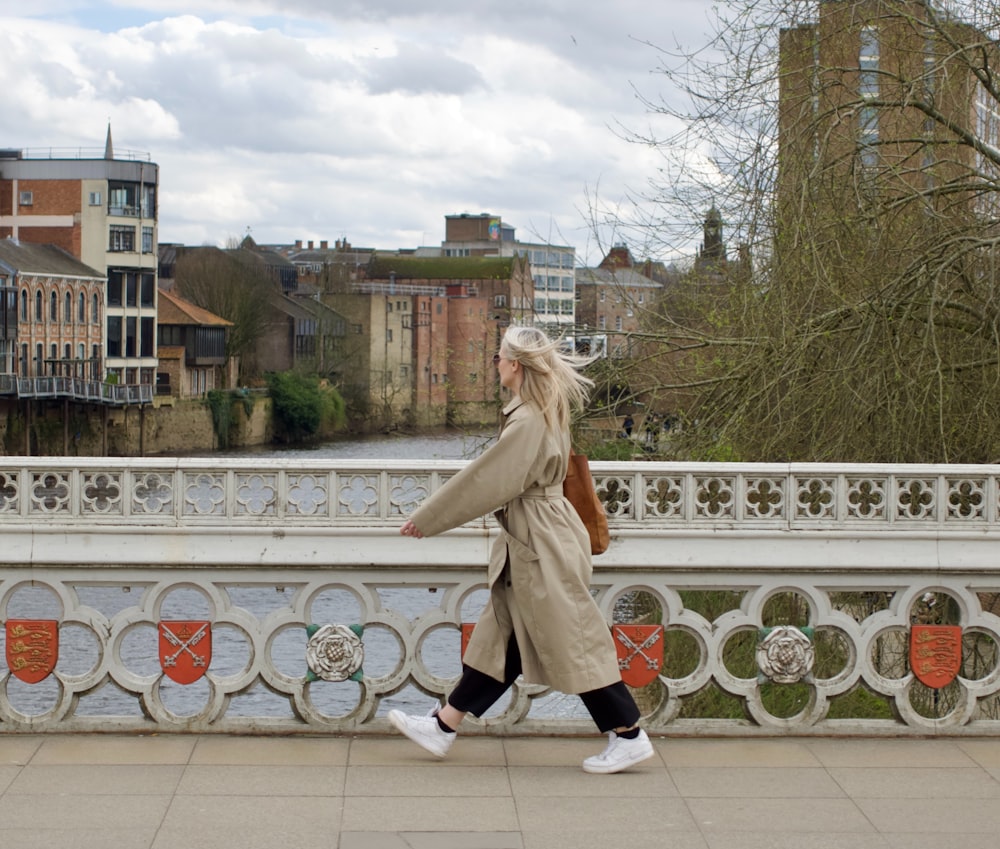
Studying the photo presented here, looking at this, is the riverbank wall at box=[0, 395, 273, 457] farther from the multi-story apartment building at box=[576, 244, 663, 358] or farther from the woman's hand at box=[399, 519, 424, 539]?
the woman's hand at box=[399, 519, 424, 539]

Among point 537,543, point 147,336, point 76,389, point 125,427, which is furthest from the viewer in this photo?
point 147,336

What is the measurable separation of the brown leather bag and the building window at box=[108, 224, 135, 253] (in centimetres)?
7295

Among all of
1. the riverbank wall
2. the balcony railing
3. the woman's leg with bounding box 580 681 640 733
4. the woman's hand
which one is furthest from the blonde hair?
the balcony railing

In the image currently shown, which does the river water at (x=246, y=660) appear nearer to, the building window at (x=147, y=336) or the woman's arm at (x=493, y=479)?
the woman's arm at (x=493, y=479)

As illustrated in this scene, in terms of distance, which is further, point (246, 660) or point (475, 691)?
point (246, 660)

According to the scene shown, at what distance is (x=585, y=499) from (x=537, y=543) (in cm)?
27

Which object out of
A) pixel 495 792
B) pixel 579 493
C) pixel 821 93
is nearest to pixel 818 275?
pixel 821 93

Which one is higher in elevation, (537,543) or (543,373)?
(543,373)

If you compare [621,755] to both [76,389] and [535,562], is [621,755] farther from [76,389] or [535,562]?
[76,389]

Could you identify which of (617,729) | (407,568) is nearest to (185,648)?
(407,568)

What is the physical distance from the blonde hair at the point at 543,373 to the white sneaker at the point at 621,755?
1094 millimetres

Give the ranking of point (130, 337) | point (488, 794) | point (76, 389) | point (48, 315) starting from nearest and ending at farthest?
point (488, 794), point (76, 389), point (48, 315), point (130, 337)

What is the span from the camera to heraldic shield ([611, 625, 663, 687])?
5793mm

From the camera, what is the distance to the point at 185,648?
18.8ft
